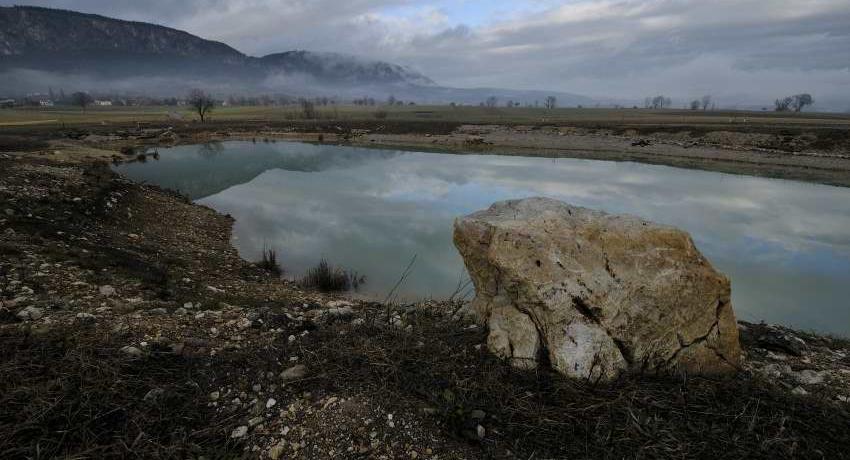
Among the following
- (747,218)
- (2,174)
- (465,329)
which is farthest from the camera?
(747,218)

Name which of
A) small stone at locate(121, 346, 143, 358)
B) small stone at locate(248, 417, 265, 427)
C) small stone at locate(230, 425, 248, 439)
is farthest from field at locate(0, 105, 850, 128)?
small stone at locate(121, 346, 143, 358)

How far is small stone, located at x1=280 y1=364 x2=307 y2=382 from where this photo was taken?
15.8 ft

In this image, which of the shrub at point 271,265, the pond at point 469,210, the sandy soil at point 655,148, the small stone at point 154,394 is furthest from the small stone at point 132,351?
the sandy soil at point 655,148

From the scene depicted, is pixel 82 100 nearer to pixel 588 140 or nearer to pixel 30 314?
pixel 588 140

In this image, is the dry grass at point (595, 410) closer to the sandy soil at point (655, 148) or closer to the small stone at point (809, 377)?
the small stone at point (809, 377)

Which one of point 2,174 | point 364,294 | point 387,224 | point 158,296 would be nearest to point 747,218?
point 387,224

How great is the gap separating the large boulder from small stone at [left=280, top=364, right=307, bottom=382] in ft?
7.07

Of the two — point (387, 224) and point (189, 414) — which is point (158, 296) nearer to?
point (189, 414)

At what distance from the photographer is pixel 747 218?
21.8 meters

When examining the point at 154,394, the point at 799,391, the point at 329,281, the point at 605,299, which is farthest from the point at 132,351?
the point at 799,391

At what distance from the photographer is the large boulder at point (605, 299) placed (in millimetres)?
4684

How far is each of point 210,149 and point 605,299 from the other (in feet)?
179

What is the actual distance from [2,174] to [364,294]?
523 inches

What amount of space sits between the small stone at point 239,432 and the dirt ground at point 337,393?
0.02 metres
